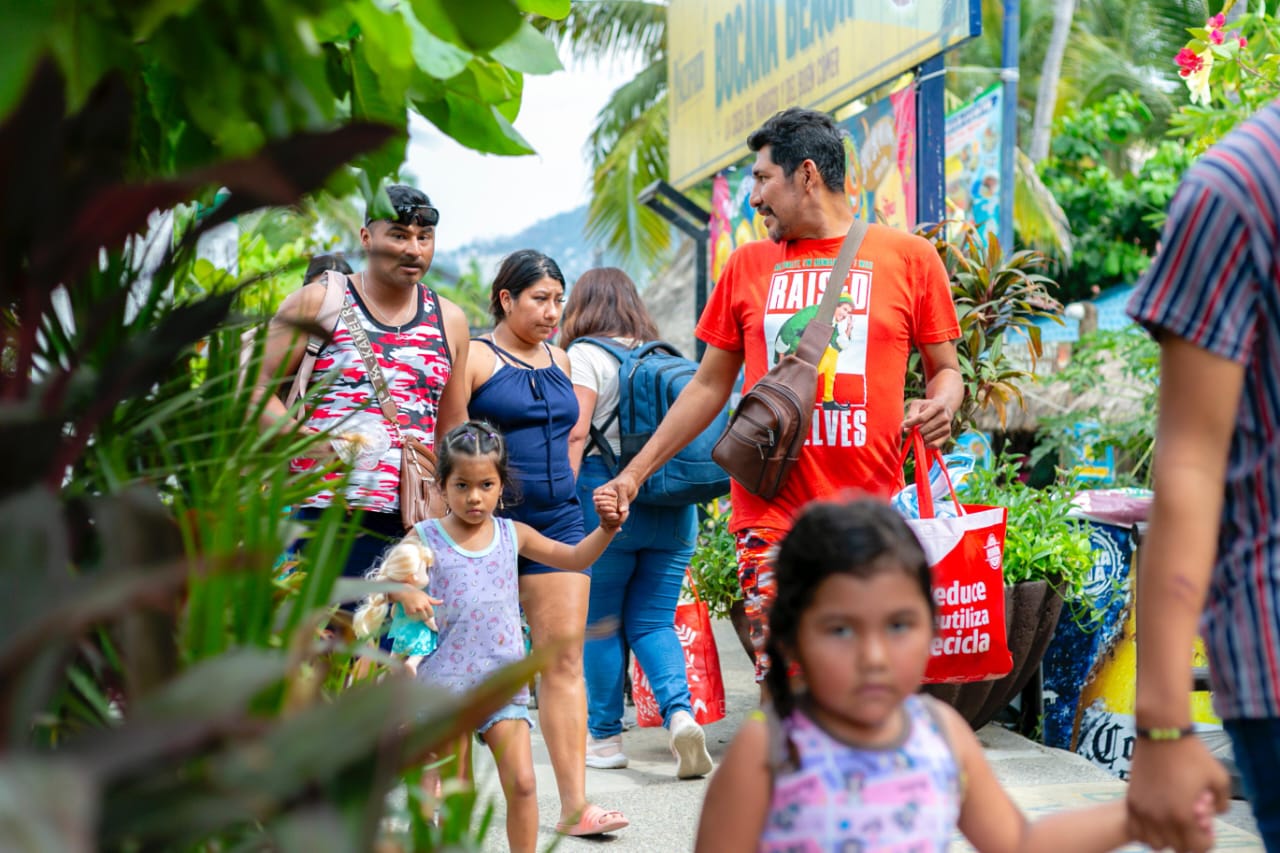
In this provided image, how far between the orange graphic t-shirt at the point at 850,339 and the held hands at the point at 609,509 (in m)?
0.32

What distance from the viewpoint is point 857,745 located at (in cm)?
185

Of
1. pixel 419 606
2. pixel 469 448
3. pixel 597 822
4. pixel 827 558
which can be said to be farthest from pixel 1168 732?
pixel 597 822

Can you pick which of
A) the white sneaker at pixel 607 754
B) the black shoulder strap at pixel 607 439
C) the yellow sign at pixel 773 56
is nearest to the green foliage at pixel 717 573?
the black shoulder strap at pixel 607 439

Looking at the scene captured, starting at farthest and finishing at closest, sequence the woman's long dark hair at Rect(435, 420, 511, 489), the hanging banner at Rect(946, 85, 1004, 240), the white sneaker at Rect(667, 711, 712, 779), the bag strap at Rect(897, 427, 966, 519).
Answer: the hanging banner at Rect(946, 85, 1004, 240) < the white sneaker at Rect(667, 711, 712, 779) < the woman's long dark hair at Rect(435, 420, 511, 489) < the bag strap at Rect(897, 427, 966, 519)

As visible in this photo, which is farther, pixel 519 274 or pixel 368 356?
pixel 519 274

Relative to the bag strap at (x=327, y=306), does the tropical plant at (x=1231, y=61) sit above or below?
above

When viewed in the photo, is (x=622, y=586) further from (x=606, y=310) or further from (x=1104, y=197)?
(x=1104, y=197)

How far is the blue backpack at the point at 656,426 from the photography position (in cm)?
502

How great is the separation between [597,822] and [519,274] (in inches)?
73.8

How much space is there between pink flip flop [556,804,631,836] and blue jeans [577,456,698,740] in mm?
909

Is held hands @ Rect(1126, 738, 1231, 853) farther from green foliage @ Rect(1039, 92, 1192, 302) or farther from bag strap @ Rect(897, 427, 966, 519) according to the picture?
green foliage @ Rect(1039, 92, 1192, 302)

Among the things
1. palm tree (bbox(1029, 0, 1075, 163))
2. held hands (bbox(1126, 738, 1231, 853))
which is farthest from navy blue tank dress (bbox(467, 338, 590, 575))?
palm tree (bbox(1029, 0, 1075, 163))

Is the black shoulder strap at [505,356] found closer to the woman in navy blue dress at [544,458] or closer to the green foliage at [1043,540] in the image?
the woman in navy blue dress at [544,458]

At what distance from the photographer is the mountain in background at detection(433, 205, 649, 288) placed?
13578 millimetres
